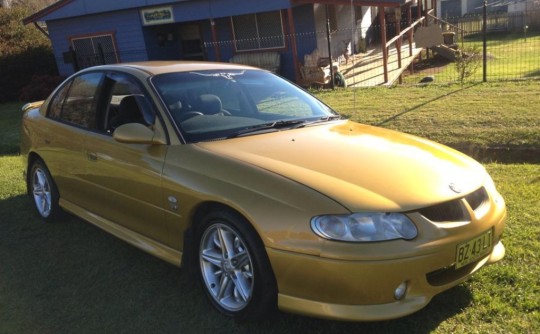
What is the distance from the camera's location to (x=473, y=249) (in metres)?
2.89

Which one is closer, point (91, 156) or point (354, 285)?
point (354, 285)

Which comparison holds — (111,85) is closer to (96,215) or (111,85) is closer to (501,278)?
(96,215)

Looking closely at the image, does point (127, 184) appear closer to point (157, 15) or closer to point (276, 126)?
point (276, 126)

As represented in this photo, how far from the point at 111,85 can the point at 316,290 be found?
102 inches

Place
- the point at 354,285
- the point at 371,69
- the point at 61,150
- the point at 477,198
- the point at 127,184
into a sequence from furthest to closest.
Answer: the point at 371,69, the point at 61,150, the point at 127,184, the point at 477,198, the point at 354,285

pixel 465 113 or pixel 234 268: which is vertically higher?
pixel 234 268

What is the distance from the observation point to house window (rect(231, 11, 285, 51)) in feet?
58.3

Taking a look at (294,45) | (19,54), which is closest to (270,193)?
(294,45)

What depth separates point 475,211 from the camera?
2.98 metres

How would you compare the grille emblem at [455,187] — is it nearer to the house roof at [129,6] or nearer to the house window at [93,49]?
the house roof at [129,6]

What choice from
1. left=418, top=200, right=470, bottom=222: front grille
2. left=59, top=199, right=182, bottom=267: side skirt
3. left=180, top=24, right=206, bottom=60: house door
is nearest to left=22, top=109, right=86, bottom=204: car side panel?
left=59, top=199, right=182, bottom=267: side skirt

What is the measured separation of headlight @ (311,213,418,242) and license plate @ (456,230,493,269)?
0.34 m

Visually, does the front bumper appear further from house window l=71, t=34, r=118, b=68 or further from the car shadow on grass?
house window l=71, t=34, r=118, b=68

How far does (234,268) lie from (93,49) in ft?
63.2
